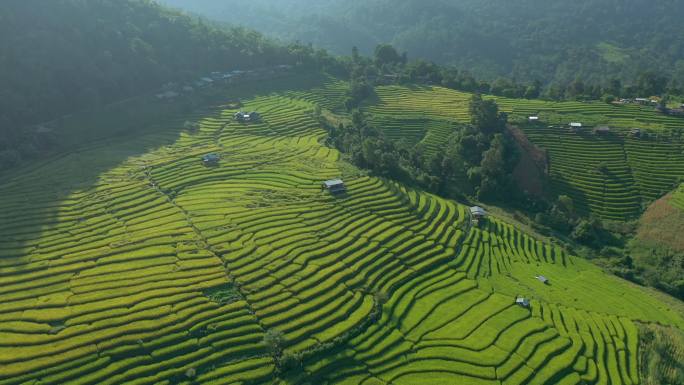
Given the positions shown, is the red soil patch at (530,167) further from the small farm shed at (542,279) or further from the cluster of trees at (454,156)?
the small farm shed at (542,279)

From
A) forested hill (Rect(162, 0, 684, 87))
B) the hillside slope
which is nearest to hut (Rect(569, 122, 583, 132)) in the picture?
the hillside slope

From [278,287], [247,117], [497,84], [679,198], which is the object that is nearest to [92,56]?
[247,117]

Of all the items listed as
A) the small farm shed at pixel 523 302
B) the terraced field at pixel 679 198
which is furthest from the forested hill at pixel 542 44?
the small farm shed at pixel 523 302

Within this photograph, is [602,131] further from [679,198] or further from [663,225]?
[663,225]

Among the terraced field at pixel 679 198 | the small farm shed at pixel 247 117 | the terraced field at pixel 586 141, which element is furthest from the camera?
the small farm shed at pixel 247 117

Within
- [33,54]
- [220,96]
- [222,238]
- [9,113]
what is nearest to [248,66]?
[220,96]

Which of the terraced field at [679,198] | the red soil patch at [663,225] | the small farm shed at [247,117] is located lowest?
the red soil patch at [663,225]
